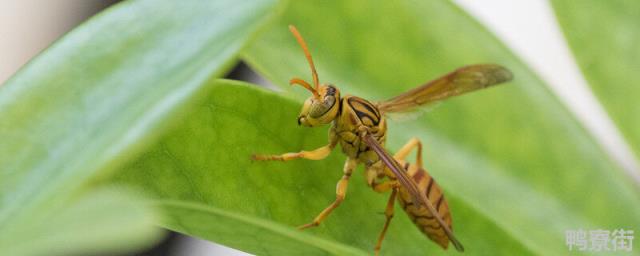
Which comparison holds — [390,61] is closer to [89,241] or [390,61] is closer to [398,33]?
[398,33]

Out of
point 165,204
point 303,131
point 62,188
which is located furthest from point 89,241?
point 303,131

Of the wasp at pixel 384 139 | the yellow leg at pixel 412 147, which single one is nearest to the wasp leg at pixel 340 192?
the wasp at pixel 384 139

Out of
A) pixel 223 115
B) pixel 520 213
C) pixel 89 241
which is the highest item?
pixel 223 115

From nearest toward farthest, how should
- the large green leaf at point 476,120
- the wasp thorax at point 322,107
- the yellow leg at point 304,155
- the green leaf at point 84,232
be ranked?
the green leaf at point 84,232, the yellow leg at point 304,155, the wasp thorax at point 322,107, the large green leaf at point 476,120

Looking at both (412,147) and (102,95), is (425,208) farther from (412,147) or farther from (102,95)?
(102,95)

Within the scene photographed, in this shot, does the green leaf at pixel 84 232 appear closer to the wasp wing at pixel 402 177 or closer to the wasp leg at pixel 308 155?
the wasp leg at pixel 308 155
